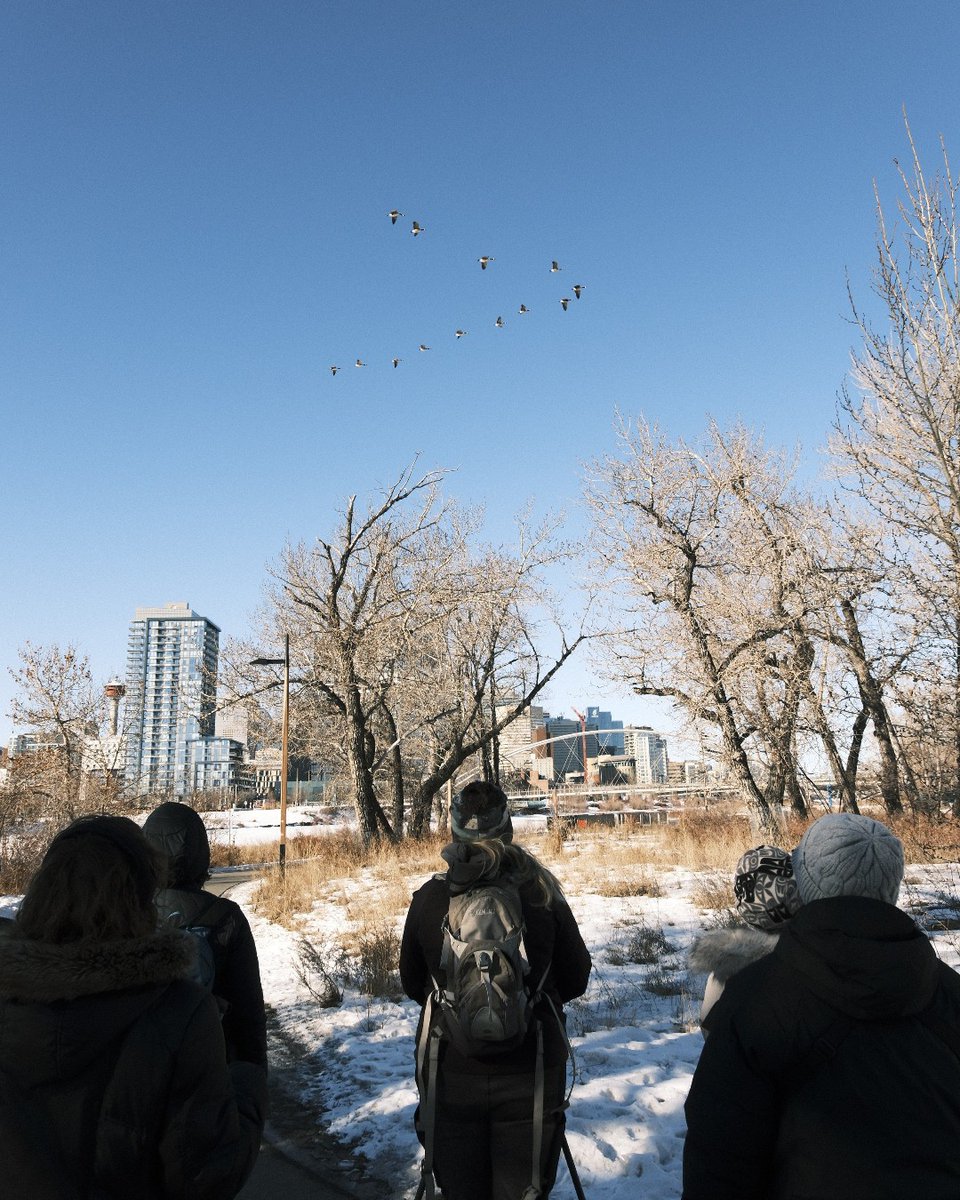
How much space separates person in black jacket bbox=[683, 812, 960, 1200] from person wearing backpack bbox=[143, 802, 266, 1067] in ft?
5.26

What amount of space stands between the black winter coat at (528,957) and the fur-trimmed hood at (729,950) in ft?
1.54

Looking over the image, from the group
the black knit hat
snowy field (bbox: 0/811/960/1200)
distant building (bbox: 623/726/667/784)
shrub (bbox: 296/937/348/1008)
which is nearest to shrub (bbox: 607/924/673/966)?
snowy field (bbox: 0/811/960/1200)

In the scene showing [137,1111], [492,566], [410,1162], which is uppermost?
[492,566]

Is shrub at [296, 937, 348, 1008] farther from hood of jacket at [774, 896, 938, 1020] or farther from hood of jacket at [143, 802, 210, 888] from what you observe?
hood of jacket at [774, 896, 938, 1020]

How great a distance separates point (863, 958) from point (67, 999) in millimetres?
1676

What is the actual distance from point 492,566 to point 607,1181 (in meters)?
22.6

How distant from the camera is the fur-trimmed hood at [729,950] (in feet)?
9.14

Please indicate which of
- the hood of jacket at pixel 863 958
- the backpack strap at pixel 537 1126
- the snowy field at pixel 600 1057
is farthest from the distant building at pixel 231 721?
the hood of jacket at pixel 863 958

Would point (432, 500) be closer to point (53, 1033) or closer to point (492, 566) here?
point (492, 566)

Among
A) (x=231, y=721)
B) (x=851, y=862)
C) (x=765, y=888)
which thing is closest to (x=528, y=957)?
(x=765, y=888)

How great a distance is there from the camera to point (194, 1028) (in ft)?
6.47

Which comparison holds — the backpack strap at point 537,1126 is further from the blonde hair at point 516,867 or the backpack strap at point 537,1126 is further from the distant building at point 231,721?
the distant building at point 231,721

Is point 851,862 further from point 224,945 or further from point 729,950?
point 224,945

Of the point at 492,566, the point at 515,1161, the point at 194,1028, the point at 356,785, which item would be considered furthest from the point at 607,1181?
the point at 492,566
